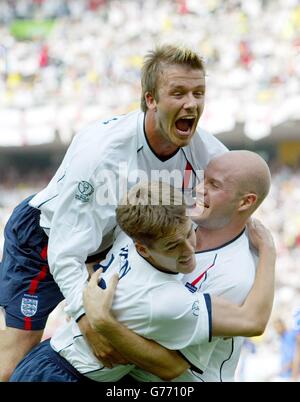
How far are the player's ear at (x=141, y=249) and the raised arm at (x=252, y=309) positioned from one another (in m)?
0.33

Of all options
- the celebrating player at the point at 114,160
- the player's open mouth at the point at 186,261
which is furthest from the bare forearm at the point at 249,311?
the celebrating player at the point at 114,160

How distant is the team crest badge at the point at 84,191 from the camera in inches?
142

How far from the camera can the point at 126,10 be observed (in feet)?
58.6

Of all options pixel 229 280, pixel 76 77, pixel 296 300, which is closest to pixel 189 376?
pixel 229 280

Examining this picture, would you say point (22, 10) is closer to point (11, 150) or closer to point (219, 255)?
point (11, 150)

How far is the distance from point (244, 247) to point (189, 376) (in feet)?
1.96

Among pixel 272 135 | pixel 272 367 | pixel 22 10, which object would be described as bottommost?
pixel 272 367

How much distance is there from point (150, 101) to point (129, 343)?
50.4 inches

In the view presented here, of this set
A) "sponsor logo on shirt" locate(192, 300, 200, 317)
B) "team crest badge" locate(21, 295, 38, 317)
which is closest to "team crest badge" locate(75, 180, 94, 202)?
"sponsor logo on shirt" locate(192, 300, 200, 317)

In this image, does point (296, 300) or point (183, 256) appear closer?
point (183, 256)

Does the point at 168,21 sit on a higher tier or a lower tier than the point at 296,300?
higher

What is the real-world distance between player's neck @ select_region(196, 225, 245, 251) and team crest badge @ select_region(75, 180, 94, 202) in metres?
0.52

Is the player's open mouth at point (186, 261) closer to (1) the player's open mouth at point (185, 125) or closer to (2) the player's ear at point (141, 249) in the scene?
(2) the player's ear at point (141, 249)

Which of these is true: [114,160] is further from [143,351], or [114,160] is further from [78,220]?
[143,351]
